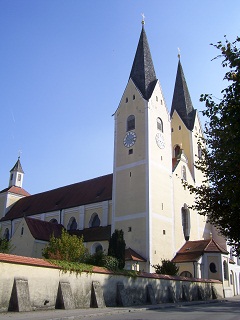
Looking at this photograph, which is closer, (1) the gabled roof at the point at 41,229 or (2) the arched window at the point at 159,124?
(1) the gabled roof at the point at 41,229

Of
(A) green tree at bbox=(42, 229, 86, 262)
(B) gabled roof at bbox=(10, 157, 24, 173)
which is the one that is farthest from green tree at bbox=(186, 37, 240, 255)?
(B) gabled roof at bbox=(10, 157, 24, 173)

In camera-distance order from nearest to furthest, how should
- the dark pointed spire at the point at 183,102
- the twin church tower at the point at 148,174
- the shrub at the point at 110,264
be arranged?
1. the shrub at the point at 110,264
2. the twin church tower at the point at 148,174
3. the dark pointed spire at the point at 183,102

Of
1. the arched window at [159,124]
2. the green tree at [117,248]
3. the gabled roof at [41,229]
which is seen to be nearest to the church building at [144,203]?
the arched window at [159,124]

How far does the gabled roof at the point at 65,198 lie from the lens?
41600 mm

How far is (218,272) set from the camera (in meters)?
34.1

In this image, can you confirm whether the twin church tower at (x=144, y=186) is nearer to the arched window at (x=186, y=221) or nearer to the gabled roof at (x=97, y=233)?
the arched window at (x=186, y=221)

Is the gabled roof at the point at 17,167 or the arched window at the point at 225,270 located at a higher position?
the gabled roof at the point at 17,167

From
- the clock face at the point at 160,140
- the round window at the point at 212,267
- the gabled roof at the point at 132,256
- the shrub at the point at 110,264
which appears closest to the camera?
the shrub at the point at 110,264

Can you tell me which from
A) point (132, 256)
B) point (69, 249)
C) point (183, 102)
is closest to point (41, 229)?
point (132, 256)

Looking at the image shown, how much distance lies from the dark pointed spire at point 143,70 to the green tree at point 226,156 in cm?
2603

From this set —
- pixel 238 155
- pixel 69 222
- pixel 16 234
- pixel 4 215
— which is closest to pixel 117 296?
pixel 238 155

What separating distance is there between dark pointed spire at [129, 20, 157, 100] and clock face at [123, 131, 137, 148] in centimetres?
424

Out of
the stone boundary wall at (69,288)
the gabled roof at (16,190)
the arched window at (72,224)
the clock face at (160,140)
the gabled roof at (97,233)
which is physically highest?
the clock face at (160,140)

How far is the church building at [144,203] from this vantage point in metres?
33.8
